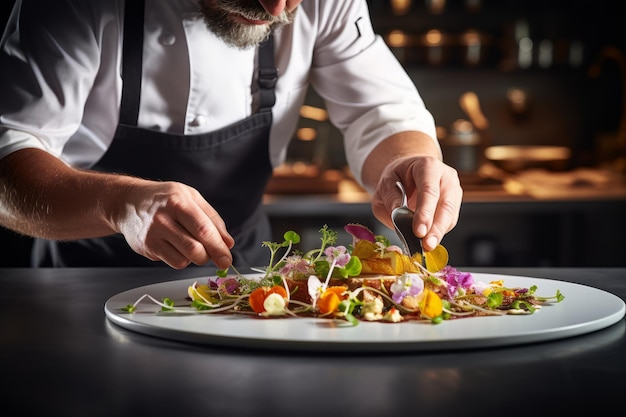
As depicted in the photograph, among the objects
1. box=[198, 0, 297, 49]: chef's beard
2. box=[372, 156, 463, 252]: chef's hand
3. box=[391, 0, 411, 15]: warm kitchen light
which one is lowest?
box=[372, 156, 463, 252]: chef's hand

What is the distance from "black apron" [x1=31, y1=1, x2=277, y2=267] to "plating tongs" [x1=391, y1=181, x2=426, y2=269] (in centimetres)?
64

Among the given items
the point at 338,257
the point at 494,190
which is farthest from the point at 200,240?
the point at 494,190

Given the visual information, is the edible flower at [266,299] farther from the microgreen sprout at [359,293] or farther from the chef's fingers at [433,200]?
the chef's fingers at [433,200]

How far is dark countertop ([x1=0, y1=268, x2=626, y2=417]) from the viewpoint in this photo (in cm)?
70

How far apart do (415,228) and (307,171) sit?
2.41m

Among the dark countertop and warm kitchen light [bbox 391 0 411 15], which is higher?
warm kitchen light [bbox 391 0 411 15]

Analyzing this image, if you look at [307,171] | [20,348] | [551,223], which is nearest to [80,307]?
[20,348]

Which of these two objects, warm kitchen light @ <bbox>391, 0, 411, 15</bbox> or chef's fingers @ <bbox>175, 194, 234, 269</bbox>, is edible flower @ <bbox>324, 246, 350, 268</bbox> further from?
warm kitchen light @ <bbox>391, 0, 411, 15</bbox>

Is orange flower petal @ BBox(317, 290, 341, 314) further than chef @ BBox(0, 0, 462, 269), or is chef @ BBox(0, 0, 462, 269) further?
chef @ BBox(0, 0, 462, 269)

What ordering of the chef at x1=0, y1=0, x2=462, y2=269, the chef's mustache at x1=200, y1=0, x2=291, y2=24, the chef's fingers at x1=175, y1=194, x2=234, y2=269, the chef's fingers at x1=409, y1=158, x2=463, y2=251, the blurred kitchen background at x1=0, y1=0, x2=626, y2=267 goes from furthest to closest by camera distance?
the blurred kitchen background at x1=0, y1=0, x2=626, y2=267
the chef's mustache at x1=200, y1=0, x2=291, y2=24
the chef at x1=0, y1=0, x2=462, y2=269
the chef's fingers at x1=409, y1=158, x2=463, y2=251
the chef's fingers at x1=175, y1=194, x2=234, y2=269

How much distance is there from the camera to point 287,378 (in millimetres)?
786

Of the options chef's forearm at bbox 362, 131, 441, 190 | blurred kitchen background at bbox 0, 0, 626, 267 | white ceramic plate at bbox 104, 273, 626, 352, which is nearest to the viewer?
white ceramic plate at bbox 104, 273, 626, 352

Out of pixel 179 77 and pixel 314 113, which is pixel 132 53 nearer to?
pixel 179 77

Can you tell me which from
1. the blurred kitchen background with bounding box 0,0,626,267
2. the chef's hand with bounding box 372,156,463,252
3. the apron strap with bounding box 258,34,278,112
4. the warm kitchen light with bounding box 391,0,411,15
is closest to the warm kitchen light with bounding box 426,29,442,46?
the blurred kitchen background with bounding box 0,0,626,267
